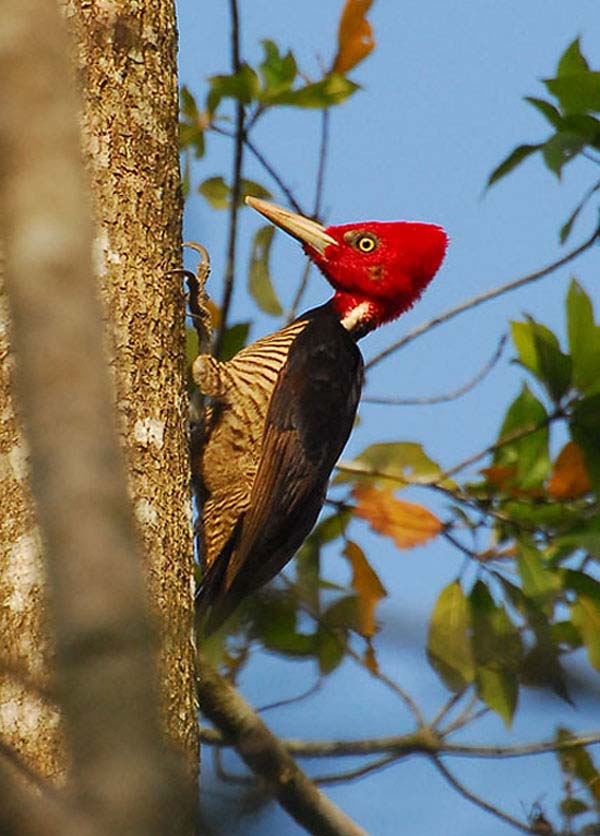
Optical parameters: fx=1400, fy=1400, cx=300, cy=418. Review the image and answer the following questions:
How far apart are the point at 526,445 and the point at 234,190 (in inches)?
51.7

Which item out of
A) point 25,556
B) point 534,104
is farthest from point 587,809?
point 534,104

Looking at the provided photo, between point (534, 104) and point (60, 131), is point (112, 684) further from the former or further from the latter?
point (534, 104)

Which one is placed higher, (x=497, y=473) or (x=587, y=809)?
(x=497, y=473)

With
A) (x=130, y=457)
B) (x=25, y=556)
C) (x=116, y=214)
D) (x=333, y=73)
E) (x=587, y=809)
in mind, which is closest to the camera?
(x=25, y=556)

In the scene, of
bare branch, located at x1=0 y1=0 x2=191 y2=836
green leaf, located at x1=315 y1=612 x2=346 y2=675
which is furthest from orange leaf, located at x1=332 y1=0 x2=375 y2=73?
bare branch, located at x1=0 y1=0 x2=191 y2=836

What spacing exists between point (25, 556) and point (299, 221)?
2.91 meters

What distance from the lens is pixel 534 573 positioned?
4.47 meters

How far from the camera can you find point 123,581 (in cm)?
104

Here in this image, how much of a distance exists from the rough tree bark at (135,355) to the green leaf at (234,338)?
1.38 m

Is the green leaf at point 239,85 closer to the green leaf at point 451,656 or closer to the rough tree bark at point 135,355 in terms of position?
the rough tree bark at point 135,355

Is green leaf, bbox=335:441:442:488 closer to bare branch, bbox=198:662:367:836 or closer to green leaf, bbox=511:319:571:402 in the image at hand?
green leaf, bbox=511:319:571:402

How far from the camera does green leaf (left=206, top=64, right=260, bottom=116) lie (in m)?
4.57

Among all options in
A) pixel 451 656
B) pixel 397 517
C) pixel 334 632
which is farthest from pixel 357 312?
pixel 451 656

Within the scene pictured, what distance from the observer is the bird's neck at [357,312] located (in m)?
5.45
